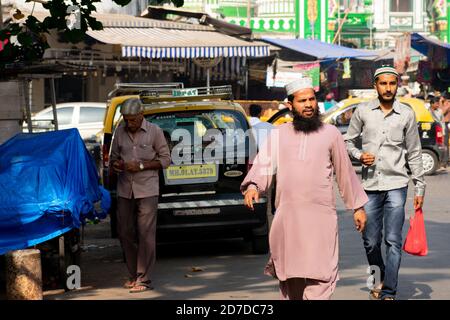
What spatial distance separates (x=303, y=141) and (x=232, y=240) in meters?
7.05

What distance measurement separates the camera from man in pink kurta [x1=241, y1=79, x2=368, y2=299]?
7.11 m

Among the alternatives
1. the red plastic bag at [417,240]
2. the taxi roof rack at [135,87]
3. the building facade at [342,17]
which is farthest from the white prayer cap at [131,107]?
the building facade at [342,17]

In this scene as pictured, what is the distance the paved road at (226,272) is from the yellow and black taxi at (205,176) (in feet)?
1.22

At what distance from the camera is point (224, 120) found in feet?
41.0

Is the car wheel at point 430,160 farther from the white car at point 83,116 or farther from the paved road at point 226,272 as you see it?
the paved road at point 226,272

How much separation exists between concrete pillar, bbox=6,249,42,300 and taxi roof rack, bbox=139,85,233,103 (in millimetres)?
4144

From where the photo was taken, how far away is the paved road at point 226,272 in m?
10.1

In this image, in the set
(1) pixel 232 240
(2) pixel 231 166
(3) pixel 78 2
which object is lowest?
(1) pixel 232 240

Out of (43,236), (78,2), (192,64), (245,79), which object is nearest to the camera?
(43,236)

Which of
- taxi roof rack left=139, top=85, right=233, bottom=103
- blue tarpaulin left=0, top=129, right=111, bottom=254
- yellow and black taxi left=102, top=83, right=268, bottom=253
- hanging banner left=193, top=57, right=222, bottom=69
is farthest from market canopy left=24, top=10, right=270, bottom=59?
blue tarpaulin left=0, top=129, right=111, bottom=254

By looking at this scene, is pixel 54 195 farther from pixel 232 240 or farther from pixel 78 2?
pixel 232 240

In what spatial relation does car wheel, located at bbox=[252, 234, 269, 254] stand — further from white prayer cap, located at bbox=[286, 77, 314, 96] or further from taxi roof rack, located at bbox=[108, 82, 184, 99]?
taxi roof rack, located at bbox=[108, 82, 184, 99]

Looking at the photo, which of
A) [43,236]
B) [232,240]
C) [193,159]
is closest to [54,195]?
[43,236]

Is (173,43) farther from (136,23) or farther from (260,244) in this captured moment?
(260,244)
